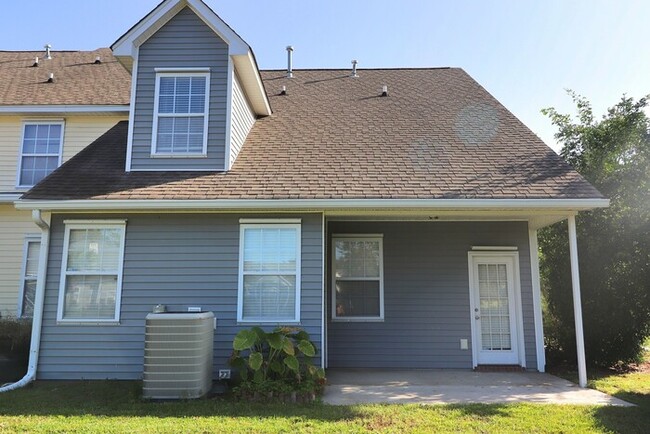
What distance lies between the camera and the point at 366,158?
8.33 m

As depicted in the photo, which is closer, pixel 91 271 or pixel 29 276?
pixel 91 271

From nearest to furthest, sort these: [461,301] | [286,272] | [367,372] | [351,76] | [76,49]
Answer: [286,272], [367,372], [461,301], [351,76], [76,49]

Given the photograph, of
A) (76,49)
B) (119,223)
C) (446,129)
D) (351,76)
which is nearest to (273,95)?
(351,76)

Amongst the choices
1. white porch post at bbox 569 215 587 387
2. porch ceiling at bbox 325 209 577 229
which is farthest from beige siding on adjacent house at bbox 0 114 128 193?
white porch post at bbox 569 215 587 387

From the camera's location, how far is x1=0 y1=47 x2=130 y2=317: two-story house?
9844 mm

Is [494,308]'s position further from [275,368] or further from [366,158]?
[275,368]

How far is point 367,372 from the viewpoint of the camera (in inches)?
316

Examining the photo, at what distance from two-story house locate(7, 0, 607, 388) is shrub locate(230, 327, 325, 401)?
2.47 ft

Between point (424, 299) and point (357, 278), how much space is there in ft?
4.12

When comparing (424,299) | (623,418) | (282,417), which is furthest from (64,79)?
(623,418)

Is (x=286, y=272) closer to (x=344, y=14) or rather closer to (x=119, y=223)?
(x=119, y=223)

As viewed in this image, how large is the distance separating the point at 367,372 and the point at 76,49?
11351 mm

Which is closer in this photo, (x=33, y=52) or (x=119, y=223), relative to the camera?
(x=119, y=223)

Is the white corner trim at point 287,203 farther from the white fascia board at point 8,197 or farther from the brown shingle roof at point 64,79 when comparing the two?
the brown shingle roof at point 64,79
